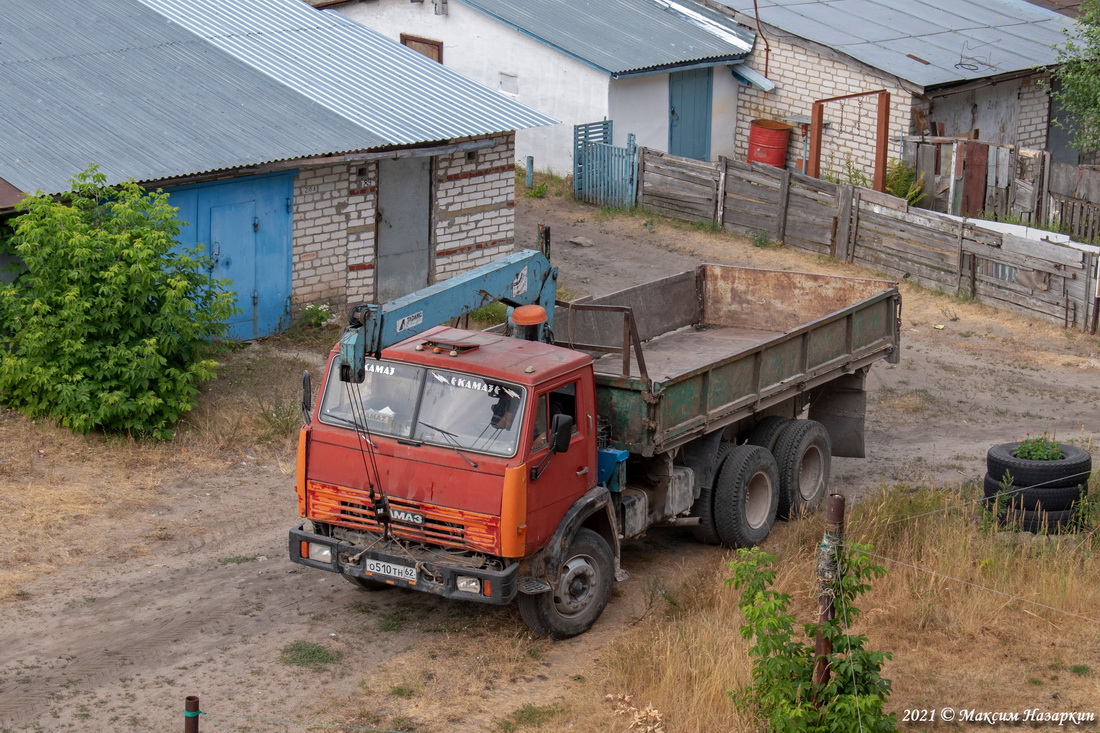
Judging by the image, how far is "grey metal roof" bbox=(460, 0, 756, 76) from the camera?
80.3 ft

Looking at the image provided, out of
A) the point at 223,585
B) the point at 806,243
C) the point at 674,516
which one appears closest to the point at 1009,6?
the point at 806,243

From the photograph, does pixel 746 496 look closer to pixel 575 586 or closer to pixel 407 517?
pixel 575 586

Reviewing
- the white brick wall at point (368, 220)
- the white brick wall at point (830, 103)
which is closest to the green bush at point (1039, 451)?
the white brick wall at point (368, 220)

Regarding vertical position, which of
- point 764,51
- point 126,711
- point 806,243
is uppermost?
point 764,51

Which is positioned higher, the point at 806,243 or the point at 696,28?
the point at 696,28

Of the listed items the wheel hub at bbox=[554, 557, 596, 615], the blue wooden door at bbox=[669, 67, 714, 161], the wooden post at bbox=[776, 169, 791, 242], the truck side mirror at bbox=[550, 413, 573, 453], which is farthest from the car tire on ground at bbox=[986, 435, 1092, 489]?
the blue wooden door at bbox=[669, 67, 714, 161]

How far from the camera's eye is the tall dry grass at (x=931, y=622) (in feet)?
28.2

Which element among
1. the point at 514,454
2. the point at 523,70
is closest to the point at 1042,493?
the point at 514,454

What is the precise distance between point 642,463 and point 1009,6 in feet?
69.0

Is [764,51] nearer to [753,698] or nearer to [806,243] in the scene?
[806,243]

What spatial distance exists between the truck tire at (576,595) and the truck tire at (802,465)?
8.11ft

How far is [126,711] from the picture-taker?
8508 millimetres

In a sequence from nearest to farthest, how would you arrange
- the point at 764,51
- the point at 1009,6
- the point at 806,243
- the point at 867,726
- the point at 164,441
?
the point at 867,726, the point at 164,441, the point at 806,243, the point at 764,51, the point at 1009,6

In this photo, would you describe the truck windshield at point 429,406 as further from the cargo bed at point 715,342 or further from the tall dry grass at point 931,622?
the tall dry grass at point 931,622
